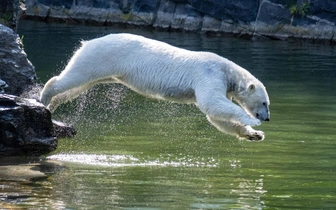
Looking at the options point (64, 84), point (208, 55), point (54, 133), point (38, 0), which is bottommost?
point (38, 0)

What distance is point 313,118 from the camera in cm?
1278

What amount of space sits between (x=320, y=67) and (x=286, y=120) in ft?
23.6

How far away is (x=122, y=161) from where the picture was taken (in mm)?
9539

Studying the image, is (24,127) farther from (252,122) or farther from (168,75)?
(252,122)

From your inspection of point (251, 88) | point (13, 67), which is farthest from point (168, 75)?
point (13, 67)

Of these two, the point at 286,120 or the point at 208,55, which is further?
the point at 286,120

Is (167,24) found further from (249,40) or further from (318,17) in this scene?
(318,17)

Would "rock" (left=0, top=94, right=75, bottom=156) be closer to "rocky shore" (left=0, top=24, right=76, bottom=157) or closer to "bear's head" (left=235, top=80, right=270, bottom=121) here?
"rocky shore" (left=0, top=24, right=76, bottom=157)

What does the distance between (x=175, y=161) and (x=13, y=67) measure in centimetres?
284

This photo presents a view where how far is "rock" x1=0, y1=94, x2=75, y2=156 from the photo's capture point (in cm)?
923

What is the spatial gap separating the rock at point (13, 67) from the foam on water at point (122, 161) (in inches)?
68.6

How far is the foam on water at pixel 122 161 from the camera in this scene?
30.9 feet

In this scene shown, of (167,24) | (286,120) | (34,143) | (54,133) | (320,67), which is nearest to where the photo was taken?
(34,143)

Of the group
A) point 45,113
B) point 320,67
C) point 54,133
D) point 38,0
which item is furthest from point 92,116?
point 38,0
